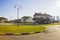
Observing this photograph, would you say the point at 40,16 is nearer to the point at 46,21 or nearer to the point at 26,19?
the point at 46,21

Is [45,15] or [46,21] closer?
[46,21]

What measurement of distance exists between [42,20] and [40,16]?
9846mm

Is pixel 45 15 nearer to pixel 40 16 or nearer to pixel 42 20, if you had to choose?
pixel 40 16

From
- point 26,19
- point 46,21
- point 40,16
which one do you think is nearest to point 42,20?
point 46,21

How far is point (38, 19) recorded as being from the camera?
3391 inches

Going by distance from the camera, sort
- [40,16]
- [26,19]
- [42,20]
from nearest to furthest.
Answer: [42,20], [40,16], [26,19]

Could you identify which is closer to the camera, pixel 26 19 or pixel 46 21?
pixel 46 21

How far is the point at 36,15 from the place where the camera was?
93938 millimetres

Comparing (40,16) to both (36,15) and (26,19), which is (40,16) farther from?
(26,19)

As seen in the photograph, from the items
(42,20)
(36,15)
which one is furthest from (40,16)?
(42,20)

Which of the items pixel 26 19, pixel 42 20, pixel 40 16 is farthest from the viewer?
pixel 26 19

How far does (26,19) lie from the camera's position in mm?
108312

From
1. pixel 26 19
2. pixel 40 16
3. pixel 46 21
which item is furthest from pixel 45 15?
pixel 26 19

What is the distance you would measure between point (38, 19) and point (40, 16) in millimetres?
6197
